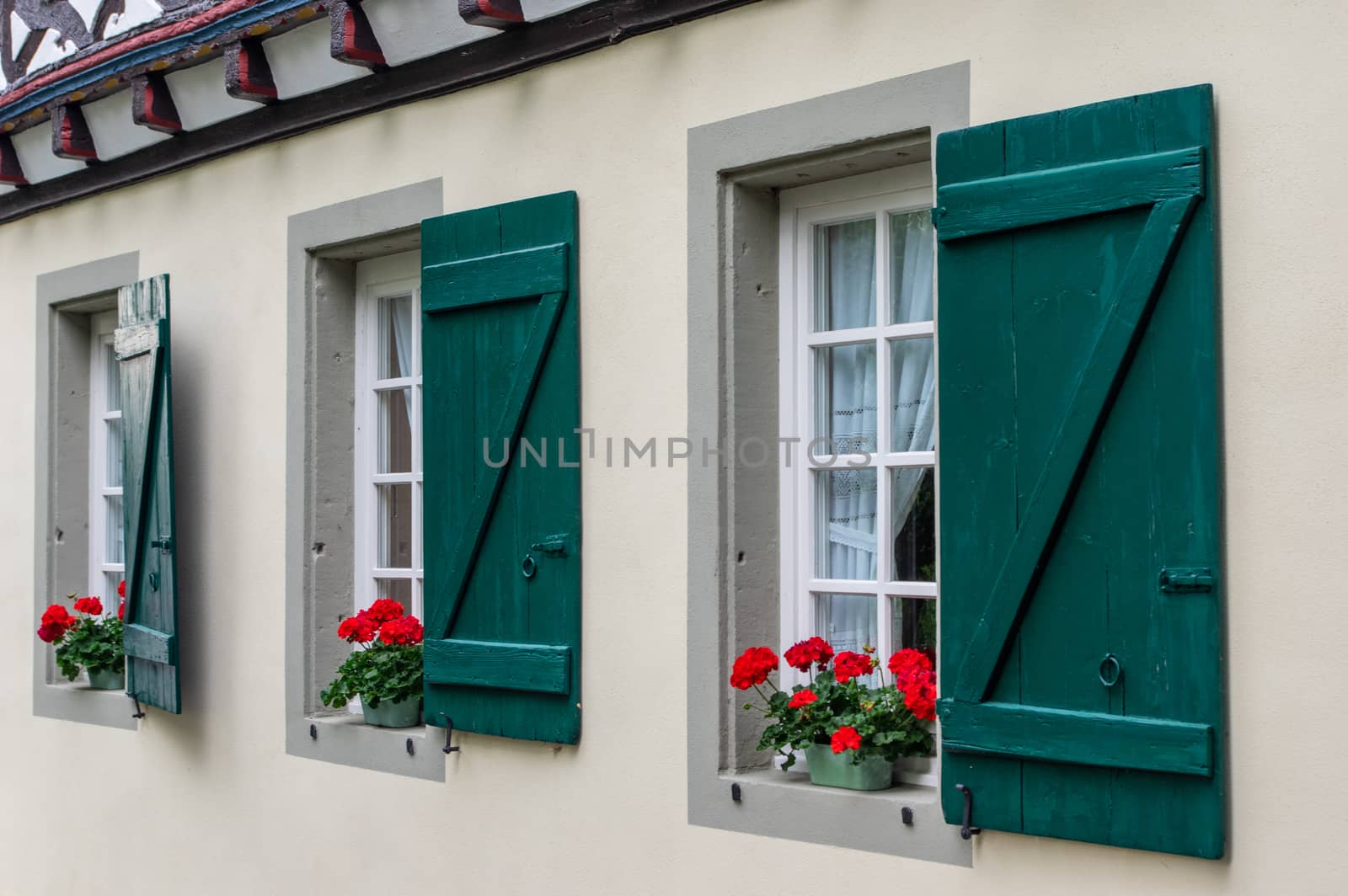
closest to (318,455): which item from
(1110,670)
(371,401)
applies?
(371,401)

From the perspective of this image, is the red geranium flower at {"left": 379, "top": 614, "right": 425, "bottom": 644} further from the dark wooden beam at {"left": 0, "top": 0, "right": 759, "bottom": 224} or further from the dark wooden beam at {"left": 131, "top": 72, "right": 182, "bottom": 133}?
the dark wooden beam at {"left": 131, "top": 72, "right": 182, "bottom": 133}

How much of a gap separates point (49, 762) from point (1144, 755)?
5.57 meters

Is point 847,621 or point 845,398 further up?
point 845,398

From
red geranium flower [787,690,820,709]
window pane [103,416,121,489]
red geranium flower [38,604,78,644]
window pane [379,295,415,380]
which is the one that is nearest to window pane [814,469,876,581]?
red geranium flower [787,690,820,709]

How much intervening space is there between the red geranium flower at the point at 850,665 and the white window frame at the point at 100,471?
14.6 ft

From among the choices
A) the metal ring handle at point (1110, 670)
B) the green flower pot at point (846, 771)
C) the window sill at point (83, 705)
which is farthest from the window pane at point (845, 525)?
the window sill at point (83, 705)

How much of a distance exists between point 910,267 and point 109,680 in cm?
453

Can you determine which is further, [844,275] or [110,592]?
[110,592]

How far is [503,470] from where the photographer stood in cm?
460

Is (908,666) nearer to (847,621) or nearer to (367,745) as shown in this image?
(847,621)

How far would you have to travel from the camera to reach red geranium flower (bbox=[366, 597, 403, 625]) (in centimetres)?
521

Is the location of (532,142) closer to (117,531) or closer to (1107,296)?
(1107,296)

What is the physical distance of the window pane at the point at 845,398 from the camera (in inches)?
160

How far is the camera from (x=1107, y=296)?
A: 324cm
